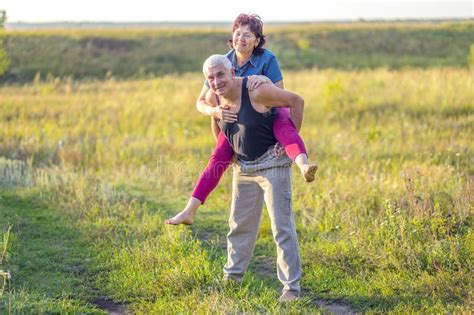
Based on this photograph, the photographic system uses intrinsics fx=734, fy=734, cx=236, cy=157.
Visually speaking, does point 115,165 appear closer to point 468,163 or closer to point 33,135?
point 33,135

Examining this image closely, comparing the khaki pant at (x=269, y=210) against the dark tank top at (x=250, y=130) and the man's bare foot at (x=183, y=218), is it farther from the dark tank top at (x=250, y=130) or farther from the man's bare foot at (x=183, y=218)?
the man's bare foot at (x=183, y=218)

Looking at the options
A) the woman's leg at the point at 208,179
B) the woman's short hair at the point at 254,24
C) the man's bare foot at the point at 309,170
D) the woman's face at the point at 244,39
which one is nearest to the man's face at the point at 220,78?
the woman's face at the point at 244,39

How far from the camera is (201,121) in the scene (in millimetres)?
17578

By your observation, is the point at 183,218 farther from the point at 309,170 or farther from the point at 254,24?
the point at 254,24

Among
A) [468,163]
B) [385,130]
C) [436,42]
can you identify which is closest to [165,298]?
[468,163]

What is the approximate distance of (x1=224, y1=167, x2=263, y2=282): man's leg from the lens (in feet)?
18.1

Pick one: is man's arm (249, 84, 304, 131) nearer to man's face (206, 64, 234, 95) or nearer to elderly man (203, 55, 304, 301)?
elderly man (203, 55, 304, 301)

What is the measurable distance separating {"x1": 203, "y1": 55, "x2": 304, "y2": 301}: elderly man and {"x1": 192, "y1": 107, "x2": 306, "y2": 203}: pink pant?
0.21 ft

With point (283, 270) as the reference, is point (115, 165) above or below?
below

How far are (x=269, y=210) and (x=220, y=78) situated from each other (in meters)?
1.02

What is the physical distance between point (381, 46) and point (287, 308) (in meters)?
45.8

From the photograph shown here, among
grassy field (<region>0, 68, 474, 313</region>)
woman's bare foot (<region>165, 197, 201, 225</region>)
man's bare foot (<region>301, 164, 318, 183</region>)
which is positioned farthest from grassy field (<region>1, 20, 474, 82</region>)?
man's bare foot (<region>301, 164, 318, 183</region>)

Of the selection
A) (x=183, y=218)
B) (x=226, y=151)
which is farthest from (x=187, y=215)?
(x=226, y=151)

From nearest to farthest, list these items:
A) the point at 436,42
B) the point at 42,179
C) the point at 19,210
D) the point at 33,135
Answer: the point at 19,210 < the point at 42,179 < the point at 33,135 < the point at 436,42
